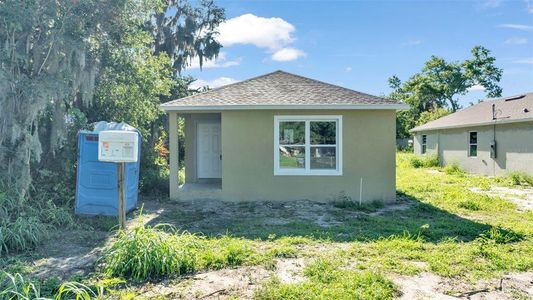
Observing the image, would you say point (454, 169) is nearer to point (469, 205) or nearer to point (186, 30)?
point (469, 205)

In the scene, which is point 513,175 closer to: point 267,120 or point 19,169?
point 267,120

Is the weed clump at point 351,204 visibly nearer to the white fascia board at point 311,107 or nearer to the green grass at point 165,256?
the white fascia board at point 311,107

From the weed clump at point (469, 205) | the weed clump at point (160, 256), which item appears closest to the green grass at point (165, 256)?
the weed clump at point (160, 256)

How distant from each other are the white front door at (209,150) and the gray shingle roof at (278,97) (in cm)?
157

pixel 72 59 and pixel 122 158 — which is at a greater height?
pixel 72 59

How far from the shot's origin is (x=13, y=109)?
6.59 m

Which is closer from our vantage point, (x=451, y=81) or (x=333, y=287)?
(x=333, y=287)

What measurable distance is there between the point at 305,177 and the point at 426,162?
13.1 m

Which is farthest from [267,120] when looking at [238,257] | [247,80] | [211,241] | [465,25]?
[465,25]

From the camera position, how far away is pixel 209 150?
1158 centimetres

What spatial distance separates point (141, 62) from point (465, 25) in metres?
14.0

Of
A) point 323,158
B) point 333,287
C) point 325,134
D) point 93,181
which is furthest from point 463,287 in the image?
point 93,181

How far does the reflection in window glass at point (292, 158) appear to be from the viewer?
9.39 metres

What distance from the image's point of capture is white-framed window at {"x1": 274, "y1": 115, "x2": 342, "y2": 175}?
30.6ft
